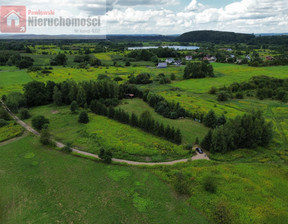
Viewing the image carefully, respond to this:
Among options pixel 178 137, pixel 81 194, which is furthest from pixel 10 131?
pixel 178 137

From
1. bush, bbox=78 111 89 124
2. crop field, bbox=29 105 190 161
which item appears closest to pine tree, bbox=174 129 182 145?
crop field, bbox=29 105 190 161

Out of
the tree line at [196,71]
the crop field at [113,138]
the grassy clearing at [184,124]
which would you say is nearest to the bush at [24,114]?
the crop field at [113,138]

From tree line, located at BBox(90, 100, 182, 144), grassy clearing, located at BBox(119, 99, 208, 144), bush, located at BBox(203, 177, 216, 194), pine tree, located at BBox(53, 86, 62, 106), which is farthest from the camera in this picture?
pine tree, located at BBox(53, 86, 62, 106)

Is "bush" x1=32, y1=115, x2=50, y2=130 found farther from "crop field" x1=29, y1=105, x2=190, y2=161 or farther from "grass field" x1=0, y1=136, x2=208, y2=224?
"grass field" x1=0, y1=136, x2=208, y2=224

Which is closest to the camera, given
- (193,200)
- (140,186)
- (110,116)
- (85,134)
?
(193,200)

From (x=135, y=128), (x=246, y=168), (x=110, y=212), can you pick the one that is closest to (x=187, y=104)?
(x=135, y=128)

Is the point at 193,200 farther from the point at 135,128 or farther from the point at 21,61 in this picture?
the point at 21,61

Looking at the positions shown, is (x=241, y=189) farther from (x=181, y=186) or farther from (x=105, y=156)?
(x=105, y=156)
